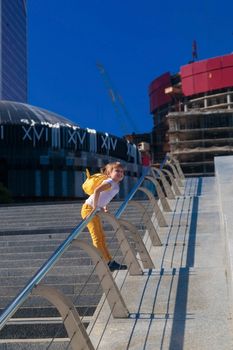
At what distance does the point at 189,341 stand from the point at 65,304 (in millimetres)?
1034

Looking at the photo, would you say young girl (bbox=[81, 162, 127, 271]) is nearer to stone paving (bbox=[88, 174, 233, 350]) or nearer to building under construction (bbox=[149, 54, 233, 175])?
stone paving (bbox=[88, 174, 233, 350])

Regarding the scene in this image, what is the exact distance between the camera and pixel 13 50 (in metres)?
144

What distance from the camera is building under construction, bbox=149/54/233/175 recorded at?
317ft

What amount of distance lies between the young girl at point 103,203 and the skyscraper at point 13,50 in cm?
12290

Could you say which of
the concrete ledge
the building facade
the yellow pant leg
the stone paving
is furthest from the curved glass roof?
the yellow pant leg

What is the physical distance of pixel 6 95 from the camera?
132 metres

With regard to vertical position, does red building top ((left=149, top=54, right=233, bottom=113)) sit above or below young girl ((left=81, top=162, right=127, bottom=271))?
above

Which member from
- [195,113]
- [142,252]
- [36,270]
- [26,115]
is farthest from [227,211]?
[195,113]

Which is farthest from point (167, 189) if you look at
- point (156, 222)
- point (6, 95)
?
point (6, 95)

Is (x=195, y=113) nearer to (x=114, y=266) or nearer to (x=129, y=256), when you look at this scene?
(x=114, y=266)

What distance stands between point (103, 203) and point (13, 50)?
144 meters

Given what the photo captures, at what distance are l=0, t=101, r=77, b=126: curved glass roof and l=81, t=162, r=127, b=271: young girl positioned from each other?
48.5m

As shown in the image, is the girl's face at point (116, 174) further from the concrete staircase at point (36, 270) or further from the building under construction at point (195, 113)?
the building under construction at point (195, 113)

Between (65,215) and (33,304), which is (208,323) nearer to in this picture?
(33,304)
